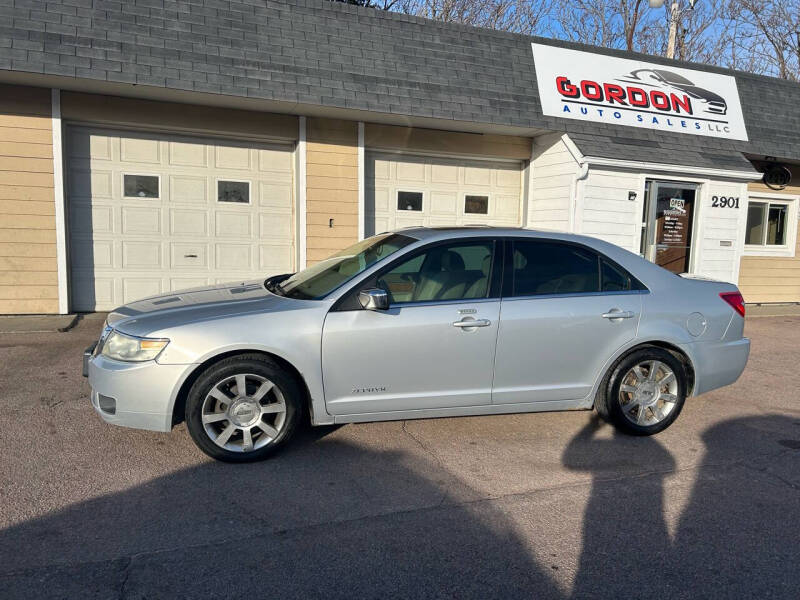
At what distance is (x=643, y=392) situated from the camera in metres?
4.99

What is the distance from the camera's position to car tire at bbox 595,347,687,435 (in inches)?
192

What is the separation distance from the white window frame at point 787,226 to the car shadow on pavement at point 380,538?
10.2 metres

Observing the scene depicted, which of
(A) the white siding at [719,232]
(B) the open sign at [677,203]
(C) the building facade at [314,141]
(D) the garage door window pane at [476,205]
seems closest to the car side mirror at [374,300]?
(C) the building facade at [314,141]

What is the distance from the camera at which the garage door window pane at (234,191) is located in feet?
32.6

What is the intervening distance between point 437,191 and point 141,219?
4.95 meters

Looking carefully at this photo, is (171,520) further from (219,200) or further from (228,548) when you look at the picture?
(219,200)

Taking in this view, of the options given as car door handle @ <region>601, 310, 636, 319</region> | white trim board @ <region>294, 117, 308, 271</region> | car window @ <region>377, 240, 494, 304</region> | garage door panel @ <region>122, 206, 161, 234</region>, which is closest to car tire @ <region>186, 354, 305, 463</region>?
car window @ <region>377, 240, 494, 304</region>

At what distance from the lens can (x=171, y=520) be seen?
3432 mm

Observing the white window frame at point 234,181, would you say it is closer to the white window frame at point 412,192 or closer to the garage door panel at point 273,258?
the garage door panel at point 273,258

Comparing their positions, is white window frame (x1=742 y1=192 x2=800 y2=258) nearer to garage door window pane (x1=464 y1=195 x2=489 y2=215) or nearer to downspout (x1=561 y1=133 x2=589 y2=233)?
downspout (x1=561 y1=133 x2=589 y2=233)

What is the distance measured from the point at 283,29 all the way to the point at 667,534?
840 centimetres

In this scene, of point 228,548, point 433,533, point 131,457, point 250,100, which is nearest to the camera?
point 228,548

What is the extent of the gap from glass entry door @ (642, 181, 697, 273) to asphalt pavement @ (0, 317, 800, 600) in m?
6.32

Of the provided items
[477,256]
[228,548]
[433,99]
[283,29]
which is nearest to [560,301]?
[477,256]
